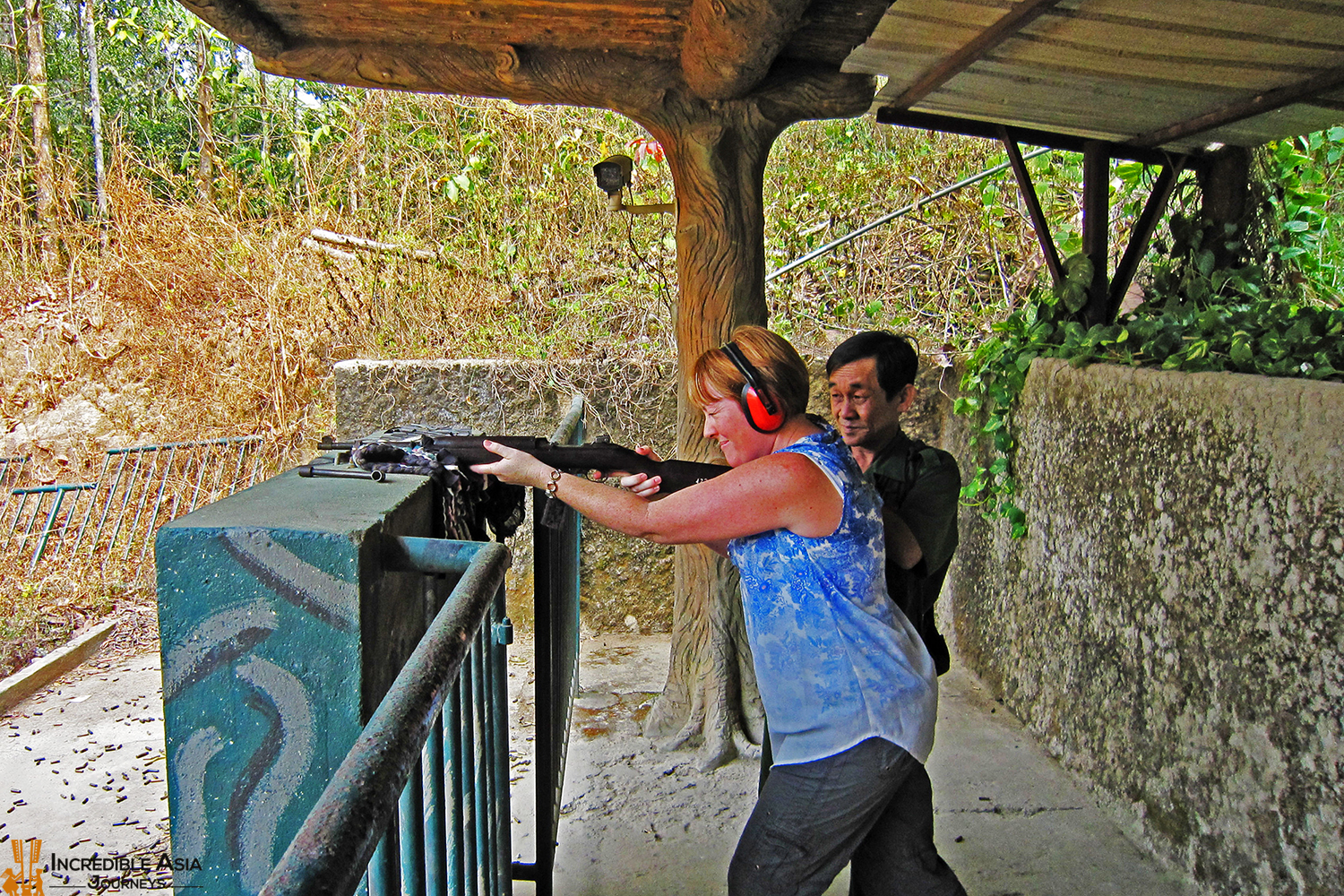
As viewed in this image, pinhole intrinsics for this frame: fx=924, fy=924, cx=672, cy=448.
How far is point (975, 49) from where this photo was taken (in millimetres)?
3236

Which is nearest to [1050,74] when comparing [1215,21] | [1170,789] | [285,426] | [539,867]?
[1215,21]

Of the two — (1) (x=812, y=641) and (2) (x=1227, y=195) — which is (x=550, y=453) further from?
(2) (x=1227, y=195)

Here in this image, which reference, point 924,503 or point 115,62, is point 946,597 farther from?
point 115,62

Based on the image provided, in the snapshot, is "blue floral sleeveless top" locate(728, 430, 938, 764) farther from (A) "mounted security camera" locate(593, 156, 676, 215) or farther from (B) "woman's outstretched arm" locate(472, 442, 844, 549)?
(A) "mounted security camera" locate(593, 156, 676, 215)

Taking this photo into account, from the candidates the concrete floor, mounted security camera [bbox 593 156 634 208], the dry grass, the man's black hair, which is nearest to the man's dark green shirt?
the man's black hair

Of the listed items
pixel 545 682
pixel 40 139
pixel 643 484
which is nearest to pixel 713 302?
pixel 643 484

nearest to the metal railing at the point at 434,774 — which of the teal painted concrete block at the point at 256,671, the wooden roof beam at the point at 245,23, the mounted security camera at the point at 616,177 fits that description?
the teal painted concrete block at the point at 256,671

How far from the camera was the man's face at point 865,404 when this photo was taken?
243 centimetres

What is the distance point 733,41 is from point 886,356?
50.6 inches

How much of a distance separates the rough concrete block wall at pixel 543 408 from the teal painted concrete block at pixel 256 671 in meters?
3.74

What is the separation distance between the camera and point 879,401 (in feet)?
8.04

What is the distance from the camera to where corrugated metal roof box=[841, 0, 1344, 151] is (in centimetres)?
282

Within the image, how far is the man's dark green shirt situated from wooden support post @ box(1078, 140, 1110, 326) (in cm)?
233

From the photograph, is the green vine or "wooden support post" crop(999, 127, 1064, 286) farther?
"wooden support post" crop(999, 127, 1064, 286)
